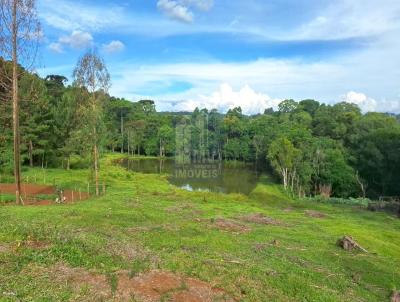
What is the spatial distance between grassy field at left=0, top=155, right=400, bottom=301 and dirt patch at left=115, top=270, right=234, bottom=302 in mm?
269

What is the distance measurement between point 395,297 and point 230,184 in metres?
58.9

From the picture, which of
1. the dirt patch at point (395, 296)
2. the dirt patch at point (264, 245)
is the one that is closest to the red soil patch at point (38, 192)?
the dirt patch at point (264, 245)

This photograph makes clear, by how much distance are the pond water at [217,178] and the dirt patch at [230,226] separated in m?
36.5

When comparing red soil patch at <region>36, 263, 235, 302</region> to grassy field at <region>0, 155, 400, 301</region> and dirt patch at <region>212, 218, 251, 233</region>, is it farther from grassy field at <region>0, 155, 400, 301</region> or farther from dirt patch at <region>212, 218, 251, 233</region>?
dirt patch at <region>212, 218, 251, 233</region>

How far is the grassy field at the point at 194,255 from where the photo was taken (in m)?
10.4

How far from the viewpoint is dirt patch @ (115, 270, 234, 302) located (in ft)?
30.9

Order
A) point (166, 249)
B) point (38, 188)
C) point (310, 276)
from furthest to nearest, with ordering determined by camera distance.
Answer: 1. point (38, 188)
2. point (166, 249)
3. point (310, 276)

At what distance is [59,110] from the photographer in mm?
56750

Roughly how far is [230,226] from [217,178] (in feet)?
192

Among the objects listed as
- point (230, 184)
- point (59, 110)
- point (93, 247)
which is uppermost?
point (59, 110)

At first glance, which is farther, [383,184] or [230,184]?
[230,184]

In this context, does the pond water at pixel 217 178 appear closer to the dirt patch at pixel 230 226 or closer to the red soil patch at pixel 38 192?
the red soil patch at pixel 38 192

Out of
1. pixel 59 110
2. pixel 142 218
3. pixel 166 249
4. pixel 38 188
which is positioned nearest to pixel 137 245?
pixel 166 249

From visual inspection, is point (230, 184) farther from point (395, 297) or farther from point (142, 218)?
point (395, 297)
